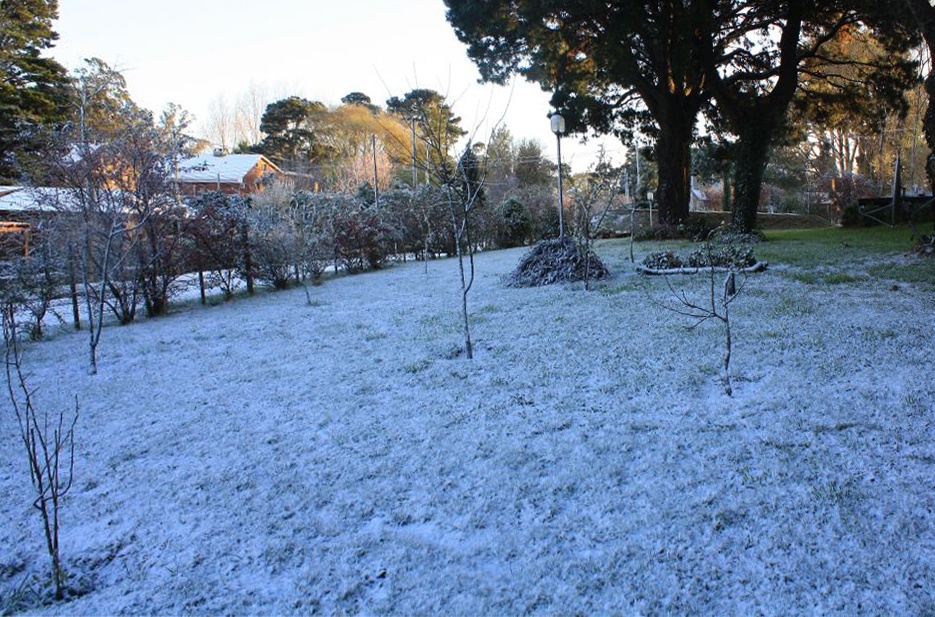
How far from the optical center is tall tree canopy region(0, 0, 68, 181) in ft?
51.0

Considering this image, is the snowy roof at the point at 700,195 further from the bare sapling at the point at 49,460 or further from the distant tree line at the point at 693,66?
the bare sapling at the point at 49,460

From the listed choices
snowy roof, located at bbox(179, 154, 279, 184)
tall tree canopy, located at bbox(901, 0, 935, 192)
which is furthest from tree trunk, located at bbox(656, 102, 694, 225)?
snowy roof, located at bbox(179, 154, 279, 184)

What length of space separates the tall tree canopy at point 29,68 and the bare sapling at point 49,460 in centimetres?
1640

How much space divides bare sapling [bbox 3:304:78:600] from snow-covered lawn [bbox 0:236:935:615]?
0.07m

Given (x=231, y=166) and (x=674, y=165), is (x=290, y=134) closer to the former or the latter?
(x=231, y=166)

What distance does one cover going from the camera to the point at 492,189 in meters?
23.0

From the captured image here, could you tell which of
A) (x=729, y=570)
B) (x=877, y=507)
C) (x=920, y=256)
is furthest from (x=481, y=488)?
(x=920, y=256)

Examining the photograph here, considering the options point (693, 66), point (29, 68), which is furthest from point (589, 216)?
point (29, 68)

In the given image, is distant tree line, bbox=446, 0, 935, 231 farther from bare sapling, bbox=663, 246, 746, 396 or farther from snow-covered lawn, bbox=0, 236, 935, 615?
snow-covered lawn, bbox=0, 236, 935, 615

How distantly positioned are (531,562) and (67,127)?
21.9 feet

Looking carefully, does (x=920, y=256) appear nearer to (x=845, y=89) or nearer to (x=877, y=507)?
(x=877, y=507)

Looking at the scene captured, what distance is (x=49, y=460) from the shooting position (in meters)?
2.15

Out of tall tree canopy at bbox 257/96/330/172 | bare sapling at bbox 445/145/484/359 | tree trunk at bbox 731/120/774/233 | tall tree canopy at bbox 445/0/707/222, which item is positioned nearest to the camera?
bare sapling at bbox 445/145/484/359

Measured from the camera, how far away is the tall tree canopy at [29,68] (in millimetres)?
15547
